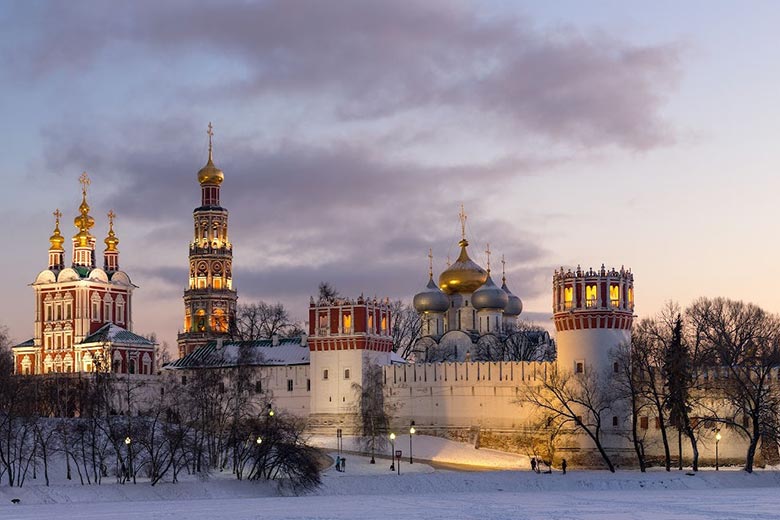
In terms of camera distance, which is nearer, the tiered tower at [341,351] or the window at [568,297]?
the window at [568,297]

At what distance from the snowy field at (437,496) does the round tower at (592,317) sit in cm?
635

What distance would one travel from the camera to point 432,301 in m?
102

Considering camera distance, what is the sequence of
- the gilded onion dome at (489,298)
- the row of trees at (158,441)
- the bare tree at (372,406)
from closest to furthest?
1. the row of trees at (158,441)
2. the bare tree at (372,406)
3. the gilded onion dome at (489,298)

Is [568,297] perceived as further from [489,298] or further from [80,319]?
[80,319]

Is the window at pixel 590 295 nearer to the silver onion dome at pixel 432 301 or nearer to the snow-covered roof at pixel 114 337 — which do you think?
the silver onion dome at pixel 432 301

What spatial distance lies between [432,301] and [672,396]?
31.4 metres

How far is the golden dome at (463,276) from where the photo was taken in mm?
102062

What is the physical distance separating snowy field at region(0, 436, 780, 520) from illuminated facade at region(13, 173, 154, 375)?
30086 mm

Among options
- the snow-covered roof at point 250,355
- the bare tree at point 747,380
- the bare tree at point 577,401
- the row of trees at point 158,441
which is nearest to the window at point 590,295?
the bare tree at point 577,401

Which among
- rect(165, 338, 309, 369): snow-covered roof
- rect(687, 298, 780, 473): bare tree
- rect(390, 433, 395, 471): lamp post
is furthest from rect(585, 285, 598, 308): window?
rect(165, 338, 309, 369): snow-covered roof

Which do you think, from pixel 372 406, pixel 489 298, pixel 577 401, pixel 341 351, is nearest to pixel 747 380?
pixel 577 401

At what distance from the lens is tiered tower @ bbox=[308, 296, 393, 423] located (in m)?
85.2

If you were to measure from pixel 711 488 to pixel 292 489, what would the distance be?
18959 mm

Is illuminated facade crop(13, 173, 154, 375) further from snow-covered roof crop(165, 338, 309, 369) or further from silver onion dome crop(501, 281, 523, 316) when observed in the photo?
silver onion dome crop(501, 281, 523, 316)
